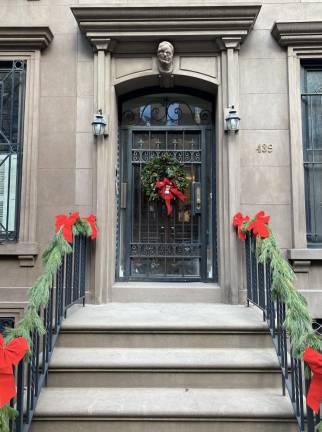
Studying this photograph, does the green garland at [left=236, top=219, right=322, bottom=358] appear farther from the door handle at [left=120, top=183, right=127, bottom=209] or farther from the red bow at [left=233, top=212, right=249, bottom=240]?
the door handle at [left=120, top=183, right=127, bottom=209]

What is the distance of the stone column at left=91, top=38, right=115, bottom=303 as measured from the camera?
529 centimetres

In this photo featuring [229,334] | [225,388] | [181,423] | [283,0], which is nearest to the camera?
[181,423]

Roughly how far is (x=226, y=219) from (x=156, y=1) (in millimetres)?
3232

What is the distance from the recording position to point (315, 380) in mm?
2617

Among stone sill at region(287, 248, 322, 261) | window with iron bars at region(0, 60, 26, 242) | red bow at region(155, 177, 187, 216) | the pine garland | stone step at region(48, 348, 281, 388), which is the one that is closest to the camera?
the pine garland

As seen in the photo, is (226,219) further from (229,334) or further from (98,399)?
(98,399)

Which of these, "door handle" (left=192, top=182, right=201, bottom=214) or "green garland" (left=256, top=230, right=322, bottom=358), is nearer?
"green garland" (left=256, top=230, right=322, bottom=358)

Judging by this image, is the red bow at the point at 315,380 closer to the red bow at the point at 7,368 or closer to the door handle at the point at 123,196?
the red bow at the point at 7,368

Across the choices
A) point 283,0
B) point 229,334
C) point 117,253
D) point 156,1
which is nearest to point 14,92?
point 156,1

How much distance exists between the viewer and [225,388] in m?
3.55

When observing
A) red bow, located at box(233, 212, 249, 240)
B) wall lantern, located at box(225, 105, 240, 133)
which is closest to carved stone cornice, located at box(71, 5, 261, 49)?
wall lantern, located at box(225, 105, 240, 133)

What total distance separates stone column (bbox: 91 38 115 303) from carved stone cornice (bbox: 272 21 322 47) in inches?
93.4

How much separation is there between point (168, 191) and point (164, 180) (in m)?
0.17

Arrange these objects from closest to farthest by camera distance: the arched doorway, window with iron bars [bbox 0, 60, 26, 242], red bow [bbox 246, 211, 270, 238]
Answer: red bow [bbox 246, 211, 270, 238] < window with iron bars [bbox 0, 60, 26, 242] < the arched doorway
